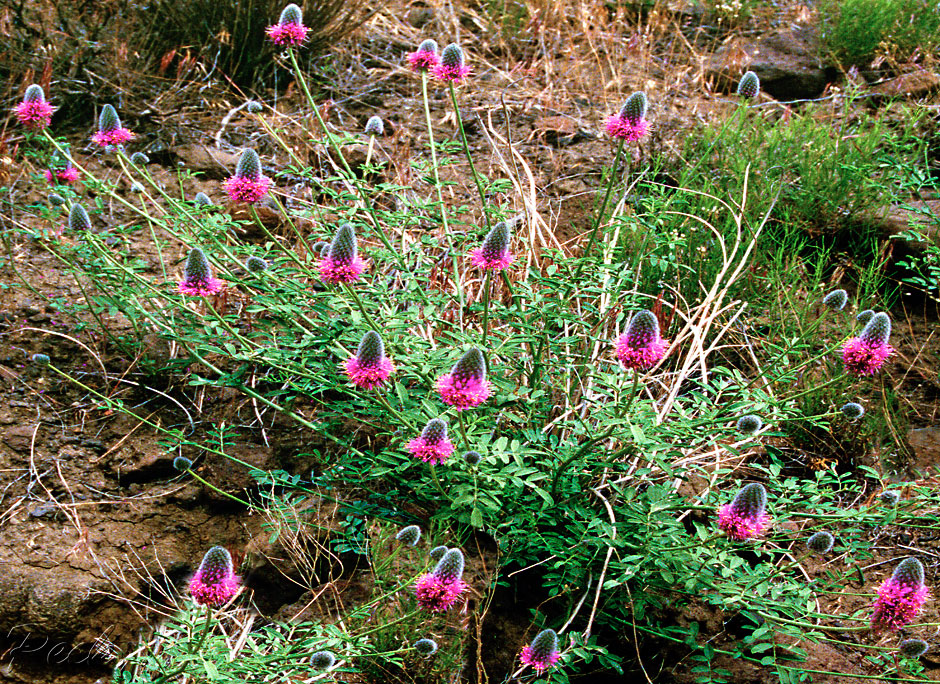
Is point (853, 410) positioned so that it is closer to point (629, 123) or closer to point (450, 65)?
point (629, 123)

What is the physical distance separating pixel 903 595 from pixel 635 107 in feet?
5.41

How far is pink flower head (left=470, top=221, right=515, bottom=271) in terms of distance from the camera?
230 cm

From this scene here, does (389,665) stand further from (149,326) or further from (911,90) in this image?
(911,90)

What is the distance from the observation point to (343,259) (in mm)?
2297

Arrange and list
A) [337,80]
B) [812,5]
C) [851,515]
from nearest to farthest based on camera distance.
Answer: [851,515] → [337,80] → [812,5]

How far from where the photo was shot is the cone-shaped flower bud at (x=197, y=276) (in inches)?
94.0

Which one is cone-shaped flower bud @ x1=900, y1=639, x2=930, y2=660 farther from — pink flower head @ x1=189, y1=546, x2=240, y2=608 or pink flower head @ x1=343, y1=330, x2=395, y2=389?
pink flower head @ x1=189, y1=546, x2=240, y2=608

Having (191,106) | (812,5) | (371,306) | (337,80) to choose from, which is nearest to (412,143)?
(337,80)

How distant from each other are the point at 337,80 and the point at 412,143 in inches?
33.3

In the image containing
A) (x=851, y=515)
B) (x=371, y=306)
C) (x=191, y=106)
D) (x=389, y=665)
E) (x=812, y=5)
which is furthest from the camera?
(x=812, y=5)

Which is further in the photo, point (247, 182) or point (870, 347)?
point (247, 182)

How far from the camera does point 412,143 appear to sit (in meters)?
4.73

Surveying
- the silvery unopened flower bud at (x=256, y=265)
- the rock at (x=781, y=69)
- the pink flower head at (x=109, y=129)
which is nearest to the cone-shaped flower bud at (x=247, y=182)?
the silvery unopened flower bud at (x=256, y=265)

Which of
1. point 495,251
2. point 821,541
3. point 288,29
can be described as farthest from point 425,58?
point 821,541
